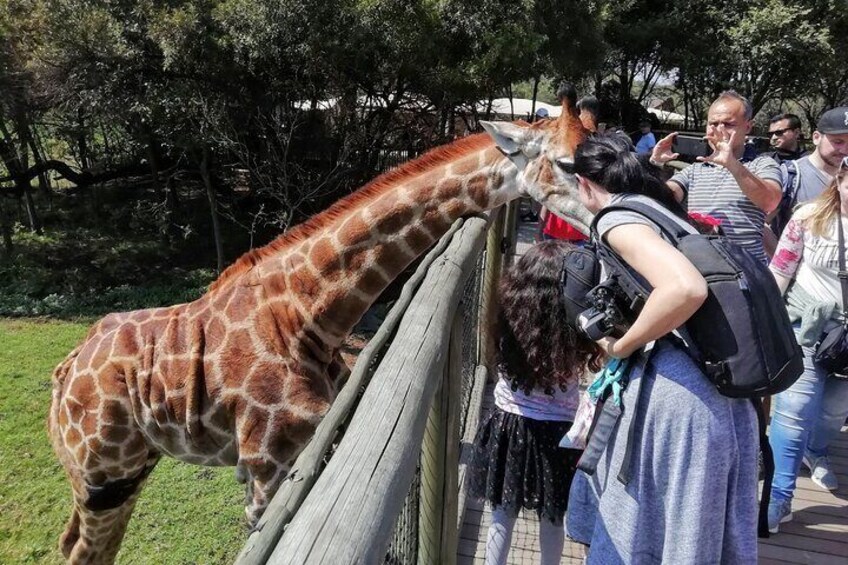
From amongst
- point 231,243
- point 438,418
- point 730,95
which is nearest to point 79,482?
point 438,418

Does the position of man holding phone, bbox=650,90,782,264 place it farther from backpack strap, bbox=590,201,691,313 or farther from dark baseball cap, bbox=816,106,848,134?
backpack strap, bbox=590,201,691,313

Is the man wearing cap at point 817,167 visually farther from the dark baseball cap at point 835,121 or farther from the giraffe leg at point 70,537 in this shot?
the giraffe leg at point 70,537

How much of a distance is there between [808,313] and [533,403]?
60.8 inches

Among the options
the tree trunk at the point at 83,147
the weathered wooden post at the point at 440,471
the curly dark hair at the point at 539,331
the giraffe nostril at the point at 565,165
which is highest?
the tree trunk at the point at 83,147

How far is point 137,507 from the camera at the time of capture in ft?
17.2

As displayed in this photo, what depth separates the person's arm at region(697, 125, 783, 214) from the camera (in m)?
2.82

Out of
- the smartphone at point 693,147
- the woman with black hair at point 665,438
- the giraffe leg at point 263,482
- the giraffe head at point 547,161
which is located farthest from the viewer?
the smartphone at point 693,147

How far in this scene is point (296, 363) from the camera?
2758mm

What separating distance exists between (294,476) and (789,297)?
9.63 ft

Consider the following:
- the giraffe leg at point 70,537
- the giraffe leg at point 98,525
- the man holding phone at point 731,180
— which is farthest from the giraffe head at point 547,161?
the giraffe leg at point 70,537

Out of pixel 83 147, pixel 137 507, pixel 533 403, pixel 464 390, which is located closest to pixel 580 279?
pixel 533 403

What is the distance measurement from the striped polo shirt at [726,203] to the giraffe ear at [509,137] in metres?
0.98

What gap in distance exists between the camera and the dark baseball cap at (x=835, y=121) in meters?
3.23

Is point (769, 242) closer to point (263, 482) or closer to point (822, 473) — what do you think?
point (822, 473)
